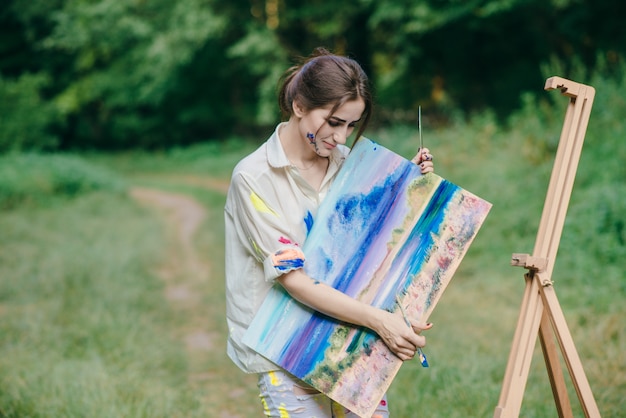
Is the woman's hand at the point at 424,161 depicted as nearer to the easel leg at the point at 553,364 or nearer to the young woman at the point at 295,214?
the young woman at the point at 295,214

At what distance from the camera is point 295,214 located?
207 centimetres

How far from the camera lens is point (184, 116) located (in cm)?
2528

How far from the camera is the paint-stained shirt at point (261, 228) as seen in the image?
1.96 meters

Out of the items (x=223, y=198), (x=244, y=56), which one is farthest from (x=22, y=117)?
(x=223, y=198)

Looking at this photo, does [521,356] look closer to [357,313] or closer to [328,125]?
[357,313]

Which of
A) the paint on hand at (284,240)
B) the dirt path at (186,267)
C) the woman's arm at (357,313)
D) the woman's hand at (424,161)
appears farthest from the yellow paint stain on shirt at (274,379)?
the dirt path at (186,267)

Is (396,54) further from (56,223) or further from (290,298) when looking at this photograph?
(290,298)

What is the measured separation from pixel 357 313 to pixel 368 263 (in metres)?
0.19

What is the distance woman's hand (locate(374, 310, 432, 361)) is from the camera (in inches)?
75.8

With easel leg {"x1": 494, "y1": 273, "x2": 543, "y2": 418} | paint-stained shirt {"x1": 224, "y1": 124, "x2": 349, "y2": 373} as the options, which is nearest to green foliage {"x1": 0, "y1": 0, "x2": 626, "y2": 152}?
easel leg {"x1": 494, "y1": 273, "x2": 543, "y2": 418}

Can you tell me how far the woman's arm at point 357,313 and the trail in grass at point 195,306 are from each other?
2280 millimetres

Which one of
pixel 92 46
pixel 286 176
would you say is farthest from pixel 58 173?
pixel 92 46

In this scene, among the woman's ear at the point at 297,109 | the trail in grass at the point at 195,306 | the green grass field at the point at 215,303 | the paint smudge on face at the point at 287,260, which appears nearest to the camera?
the paint smudge on face at the point at 287,260

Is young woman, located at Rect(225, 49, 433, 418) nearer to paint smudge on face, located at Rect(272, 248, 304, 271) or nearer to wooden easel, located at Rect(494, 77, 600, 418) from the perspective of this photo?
paint smudge on face, located at Rect(272, 248, 304, 271)
